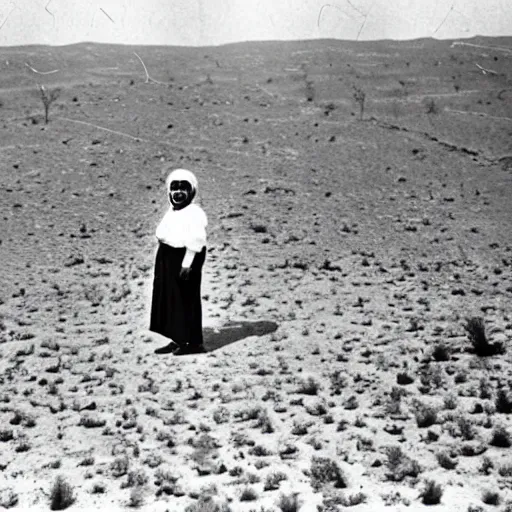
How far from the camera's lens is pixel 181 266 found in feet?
27.8

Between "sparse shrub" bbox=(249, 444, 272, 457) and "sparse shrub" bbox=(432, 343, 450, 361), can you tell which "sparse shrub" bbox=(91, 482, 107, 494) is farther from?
"sparse shrub" bbox=(432, 343, 450, 361)

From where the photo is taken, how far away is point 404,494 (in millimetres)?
5574

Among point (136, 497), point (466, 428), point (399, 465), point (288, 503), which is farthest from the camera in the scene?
point (466, 428)

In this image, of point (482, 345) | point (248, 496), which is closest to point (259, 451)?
point (248, 496)

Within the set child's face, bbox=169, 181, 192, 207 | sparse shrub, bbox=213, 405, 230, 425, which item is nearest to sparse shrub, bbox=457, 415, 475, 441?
sparse shrub, bbox=213, 405, 230, 425

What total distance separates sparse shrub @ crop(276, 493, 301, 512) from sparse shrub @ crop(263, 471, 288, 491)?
0.24m

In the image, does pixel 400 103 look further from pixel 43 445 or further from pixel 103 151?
pixel 43 445

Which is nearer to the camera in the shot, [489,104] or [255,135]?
[255,135]

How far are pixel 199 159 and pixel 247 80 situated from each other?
14.3 metres

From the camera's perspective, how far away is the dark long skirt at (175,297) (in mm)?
8477

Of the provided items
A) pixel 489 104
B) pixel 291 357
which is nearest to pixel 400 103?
pixel 489 104

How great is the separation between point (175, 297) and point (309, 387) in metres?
1.83

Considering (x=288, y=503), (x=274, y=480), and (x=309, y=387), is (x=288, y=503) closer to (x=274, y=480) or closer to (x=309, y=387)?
(x=274, y=480)

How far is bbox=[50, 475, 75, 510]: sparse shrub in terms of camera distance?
557 centimetres
